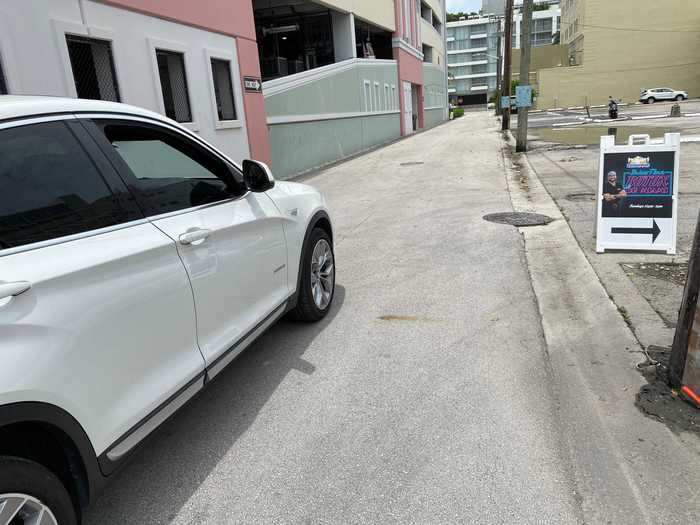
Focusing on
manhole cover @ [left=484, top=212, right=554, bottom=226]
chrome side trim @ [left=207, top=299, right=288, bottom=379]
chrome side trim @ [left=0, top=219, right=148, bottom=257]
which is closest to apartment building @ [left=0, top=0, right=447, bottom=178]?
chrome side trim @ [left=207, top=299, right=288, bottom=379]

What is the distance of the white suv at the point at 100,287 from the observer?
6.16 ft

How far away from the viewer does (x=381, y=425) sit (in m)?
3.22

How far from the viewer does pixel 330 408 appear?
3439 mm

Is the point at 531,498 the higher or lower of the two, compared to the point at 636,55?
lower

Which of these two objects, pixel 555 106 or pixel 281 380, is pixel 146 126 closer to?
pixel 281 380

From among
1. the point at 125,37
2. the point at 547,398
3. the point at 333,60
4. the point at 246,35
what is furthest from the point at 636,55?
the point at 547,398

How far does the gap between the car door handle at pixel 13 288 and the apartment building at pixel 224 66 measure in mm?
7459

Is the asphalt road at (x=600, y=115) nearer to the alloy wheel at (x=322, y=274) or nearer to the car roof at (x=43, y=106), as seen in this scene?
the alloy wheel at (x=322, y=274)

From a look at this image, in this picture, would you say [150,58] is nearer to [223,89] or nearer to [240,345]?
[223,89]

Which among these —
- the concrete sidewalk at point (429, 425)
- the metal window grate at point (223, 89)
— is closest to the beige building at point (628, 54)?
the metal window grate at point (223, 89)

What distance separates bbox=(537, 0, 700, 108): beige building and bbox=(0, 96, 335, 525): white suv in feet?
217

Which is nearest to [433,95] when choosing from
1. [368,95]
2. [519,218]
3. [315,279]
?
[368,95]

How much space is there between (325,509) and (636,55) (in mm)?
68275

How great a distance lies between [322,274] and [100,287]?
278 centimetres
